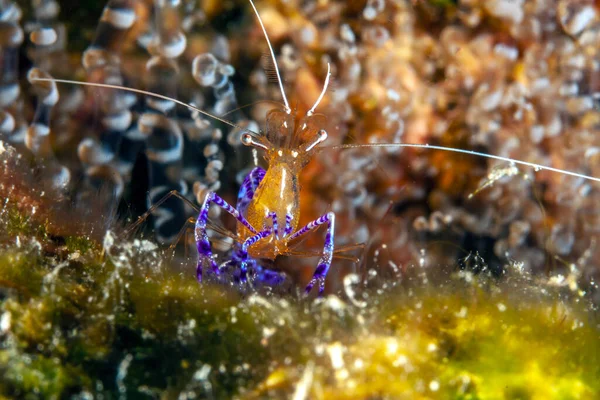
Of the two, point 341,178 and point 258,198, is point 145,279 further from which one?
point 341,178

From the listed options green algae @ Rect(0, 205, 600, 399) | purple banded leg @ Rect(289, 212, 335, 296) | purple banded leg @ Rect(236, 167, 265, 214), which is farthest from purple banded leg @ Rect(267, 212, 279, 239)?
green algae @ Rect(0, 205, 600, 399)

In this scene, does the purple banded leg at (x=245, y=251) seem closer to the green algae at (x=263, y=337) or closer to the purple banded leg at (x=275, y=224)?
the purple banded leg at (x=275, y=224)

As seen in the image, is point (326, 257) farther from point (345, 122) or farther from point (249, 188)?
point (345, 122)

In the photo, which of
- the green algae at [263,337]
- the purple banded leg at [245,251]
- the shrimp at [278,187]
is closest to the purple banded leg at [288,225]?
the shrimp at [278,187]

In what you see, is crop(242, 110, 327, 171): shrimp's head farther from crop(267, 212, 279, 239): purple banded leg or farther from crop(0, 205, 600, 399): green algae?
crop(0, 205, 600, 399): green algae

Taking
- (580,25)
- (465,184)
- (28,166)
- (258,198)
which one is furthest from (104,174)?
(580,25)

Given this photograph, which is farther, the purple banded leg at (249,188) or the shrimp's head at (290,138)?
the purple banded leg at (249,188)

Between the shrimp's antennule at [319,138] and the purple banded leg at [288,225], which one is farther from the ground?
the shrimp's antennule at [319,138]

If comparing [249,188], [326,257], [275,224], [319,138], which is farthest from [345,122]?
[326,257]
